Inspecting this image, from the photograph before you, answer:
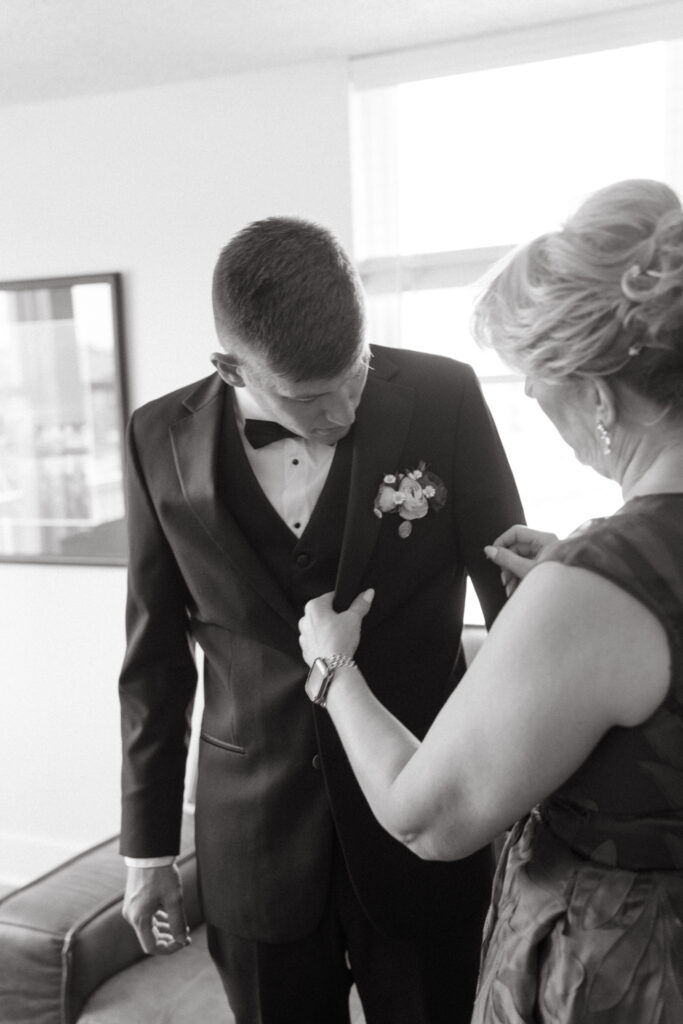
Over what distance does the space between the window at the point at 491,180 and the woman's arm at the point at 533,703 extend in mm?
2278

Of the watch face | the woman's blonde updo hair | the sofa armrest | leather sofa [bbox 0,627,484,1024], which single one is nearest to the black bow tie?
the watch face

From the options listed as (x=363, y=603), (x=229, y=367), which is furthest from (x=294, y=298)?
(x=363, y=603)

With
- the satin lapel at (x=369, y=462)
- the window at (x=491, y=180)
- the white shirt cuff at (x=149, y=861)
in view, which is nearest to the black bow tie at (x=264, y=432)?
the satin lapel at (x=369, y=462)

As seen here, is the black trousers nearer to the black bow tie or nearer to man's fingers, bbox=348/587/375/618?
man's fingers, bbox=348/587/375/618

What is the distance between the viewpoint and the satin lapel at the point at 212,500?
1.49 metres

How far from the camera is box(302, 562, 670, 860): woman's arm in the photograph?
91cm

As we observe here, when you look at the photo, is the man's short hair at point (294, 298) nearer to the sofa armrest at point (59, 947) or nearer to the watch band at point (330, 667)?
the watch band at point (330, 667)

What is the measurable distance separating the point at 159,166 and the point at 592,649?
293 centimetres

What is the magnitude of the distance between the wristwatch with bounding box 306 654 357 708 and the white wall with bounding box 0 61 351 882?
7.32ft

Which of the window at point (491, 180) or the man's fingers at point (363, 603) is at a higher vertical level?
the window at point (491, 180)

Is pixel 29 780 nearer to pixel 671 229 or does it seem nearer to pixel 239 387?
pixel 239 387

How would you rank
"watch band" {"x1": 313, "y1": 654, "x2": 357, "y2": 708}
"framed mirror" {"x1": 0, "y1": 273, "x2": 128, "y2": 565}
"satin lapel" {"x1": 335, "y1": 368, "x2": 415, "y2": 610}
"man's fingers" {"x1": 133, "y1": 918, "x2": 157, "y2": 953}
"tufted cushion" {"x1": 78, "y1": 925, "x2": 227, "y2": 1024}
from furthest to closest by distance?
"framed mirror" {"x1": 0, "y1": 273, "x2": 128, "y2": 565}
"tufted cushion" {"x1": 78, "y1": 925, "x2": 227, "y2": 1024}
"man's fingers" {"x1": 133, "y1": 918, "x2": 157, "y2": 953}
"satin lapel" {"x1": 335, "y1": 368, "x2": 415, "y2": 610}
"watch band" {"x1": 313, "y1": 654, "x2": 357, "y2": 708}

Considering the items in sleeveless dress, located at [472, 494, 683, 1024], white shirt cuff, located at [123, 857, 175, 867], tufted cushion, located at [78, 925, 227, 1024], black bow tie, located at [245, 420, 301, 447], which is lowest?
tufted cushion, located at [78, 925, 227, 1024]

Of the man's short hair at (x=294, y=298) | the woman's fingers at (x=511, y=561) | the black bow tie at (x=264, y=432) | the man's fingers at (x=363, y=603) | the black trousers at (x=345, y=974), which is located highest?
the man's short hair at (x=294, y=298)
